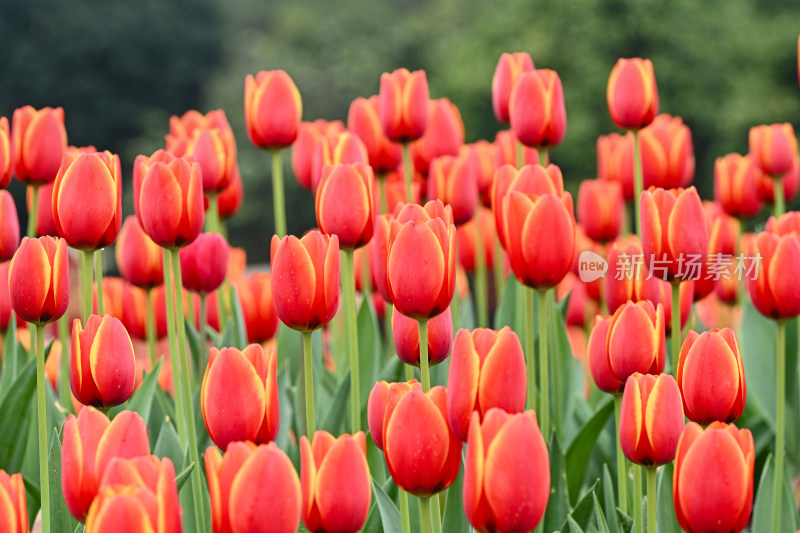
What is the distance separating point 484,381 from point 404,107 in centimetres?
155

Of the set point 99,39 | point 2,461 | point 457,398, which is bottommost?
point 2,461

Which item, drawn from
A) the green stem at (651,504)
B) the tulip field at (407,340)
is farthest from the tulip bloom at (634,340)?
the green stem at (651,504)

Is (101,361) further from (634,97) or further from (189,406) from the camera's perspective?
(634,97)

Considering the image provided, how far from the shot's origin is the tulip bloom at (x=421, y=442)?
4.28 ft

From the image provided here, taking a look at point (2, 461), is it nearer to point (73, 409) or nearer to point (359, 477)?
point (73, 409)

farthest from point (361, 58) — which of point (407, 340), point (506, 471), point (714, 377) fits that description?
point (506, 471)

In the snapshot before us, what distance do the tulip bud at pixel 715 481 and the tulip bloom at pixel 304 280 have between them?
24.5 inches

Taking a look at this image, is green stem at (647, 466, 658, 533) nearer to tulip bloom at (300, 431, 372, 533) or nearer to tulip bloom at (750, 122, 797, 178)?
tulip bloom at (300, 431, 372, 533)

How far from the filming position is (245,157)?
28109 millimetres

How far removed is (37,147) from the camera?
2.46m

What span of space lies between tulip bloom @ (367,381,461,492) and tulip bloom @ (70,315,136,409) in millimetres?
509

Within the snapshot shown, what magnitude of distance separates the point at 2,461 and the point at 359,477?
1280 millimetres

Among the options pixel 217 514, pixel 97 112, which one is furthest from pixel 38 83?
pixel 217 514

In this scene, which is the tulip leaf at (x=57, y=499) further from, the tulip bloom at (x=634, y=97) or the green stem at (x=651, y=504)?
the tulip bloom at (x=634, y=97)
